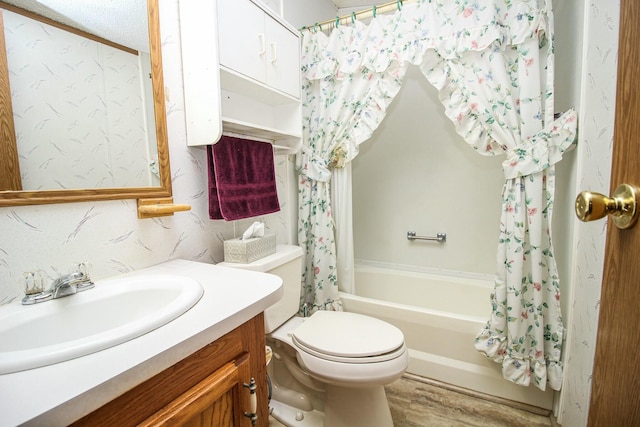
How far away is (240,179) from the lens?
4.34ft

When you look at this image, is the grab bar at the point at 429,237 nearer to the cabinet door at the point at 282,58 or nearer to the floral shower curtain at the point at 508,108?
the floral shower curtain at the point at 508,108

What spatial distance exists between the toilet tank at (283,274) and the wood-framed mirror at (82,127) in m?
0.49

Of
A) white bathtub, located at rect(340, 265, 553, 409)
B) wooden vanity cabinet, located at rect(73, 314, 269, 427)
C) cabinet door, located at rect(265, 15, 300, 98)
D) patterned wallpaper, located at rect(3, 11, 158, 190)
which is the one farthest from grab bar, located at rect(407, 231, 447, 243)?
patterned wallpaper, located at rect(3, 11, 158, 190)

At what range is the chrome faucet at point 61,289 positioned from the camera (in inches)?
28.6

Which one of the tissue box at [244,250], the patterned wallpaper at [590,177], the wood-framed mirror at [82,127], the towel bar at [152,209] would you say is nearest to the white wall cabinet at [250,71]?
the wood-framed mirror at [82,127]

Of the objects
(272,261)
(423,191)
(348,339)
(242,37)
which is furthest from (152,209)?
(423,191)

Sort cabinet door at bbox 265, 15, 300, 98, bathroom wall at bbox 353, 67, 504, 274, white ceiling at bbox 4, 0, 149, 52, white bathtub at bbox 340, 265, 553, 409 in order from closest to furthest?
white ceiling at bbox 4, 0, 149, 52
cabinet door at bbox 265, 15, 300, 98
white bathtub at bbox 340, 265, 553, 409
bathroom wall at bbox 353, 67, 504, 274

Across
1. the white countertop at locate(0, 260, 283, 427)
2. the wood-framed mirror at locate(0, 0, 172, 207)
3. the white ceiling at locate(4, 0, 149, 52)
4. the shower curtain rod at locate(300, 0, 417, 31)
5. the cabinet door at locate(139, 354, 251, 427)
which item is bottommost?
the cabinet door at locate(139, 354, 251, 427)

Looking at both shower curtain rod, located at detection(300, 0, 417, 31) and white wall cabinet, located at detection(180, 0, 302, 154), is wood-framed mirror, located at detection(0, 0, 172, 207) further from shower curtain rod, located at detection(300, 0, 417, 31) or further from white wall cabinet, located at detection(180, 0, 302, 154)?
shower curtain rod, located at detection(300, 0, 417, 31)

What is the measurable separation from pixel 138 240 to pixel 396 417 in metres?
1.46

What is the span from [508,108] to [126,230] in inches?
68.7

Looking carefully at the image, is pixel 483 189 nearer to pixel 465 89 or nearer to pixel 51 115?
pixel 465 89

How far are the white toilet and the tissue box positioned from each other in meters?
0.03

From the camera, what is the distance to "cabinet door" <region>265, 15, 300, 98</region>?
135cm
